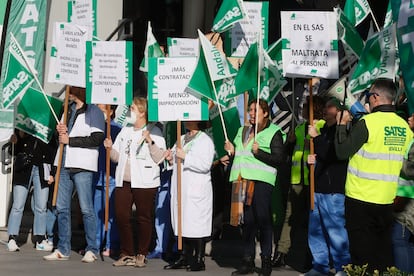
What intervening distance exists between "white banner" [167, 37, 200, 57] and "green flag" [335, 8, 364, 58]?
80.5 inches

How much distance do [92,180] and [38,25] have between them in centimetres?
287

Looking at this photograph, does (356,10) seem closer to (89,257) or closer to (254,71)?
(254,71)

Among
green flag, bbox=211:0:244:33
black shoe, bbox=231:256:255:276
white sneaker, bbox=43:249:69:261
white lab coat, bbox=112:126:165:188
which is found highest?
green flag, bbox=211:0:244:33

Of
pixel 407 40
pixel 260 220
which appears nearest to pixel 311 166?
pixel 260 220

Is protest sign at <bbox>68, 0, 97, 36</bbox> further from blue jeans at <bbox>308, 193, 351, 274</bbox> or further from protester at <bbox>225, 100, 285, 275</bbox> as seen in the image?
blue jeans at <bbox>308, 193, 351, 274</bbox>

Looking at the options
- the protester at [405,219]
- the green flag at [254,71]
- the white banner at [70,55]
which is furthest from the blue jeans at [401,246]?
the white banner at [70,55]

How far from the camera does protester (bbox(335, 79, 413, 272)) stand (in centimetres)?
1011

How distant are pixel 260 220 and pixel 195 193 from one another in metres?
0.91

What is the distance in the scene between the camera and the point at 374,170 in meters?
10.2

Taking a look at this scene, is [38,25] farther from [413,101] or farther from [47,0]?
[413,101]

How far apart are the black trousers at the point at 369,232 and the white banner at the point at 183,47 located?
4020mm

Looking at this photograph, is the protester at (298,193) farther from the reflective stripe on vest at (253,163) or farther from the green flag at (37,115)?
the green flag at (37,115)

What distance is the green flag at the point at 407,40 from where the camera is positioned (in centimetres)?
736

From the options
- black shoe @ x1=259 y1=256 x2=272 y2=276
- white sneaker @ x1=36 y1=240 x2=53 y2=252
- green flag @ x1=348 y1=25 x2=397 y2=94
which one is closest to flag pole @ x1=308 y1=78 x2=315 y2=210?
black shoe @ x1=259 y1=256 x2=272 y2=276
